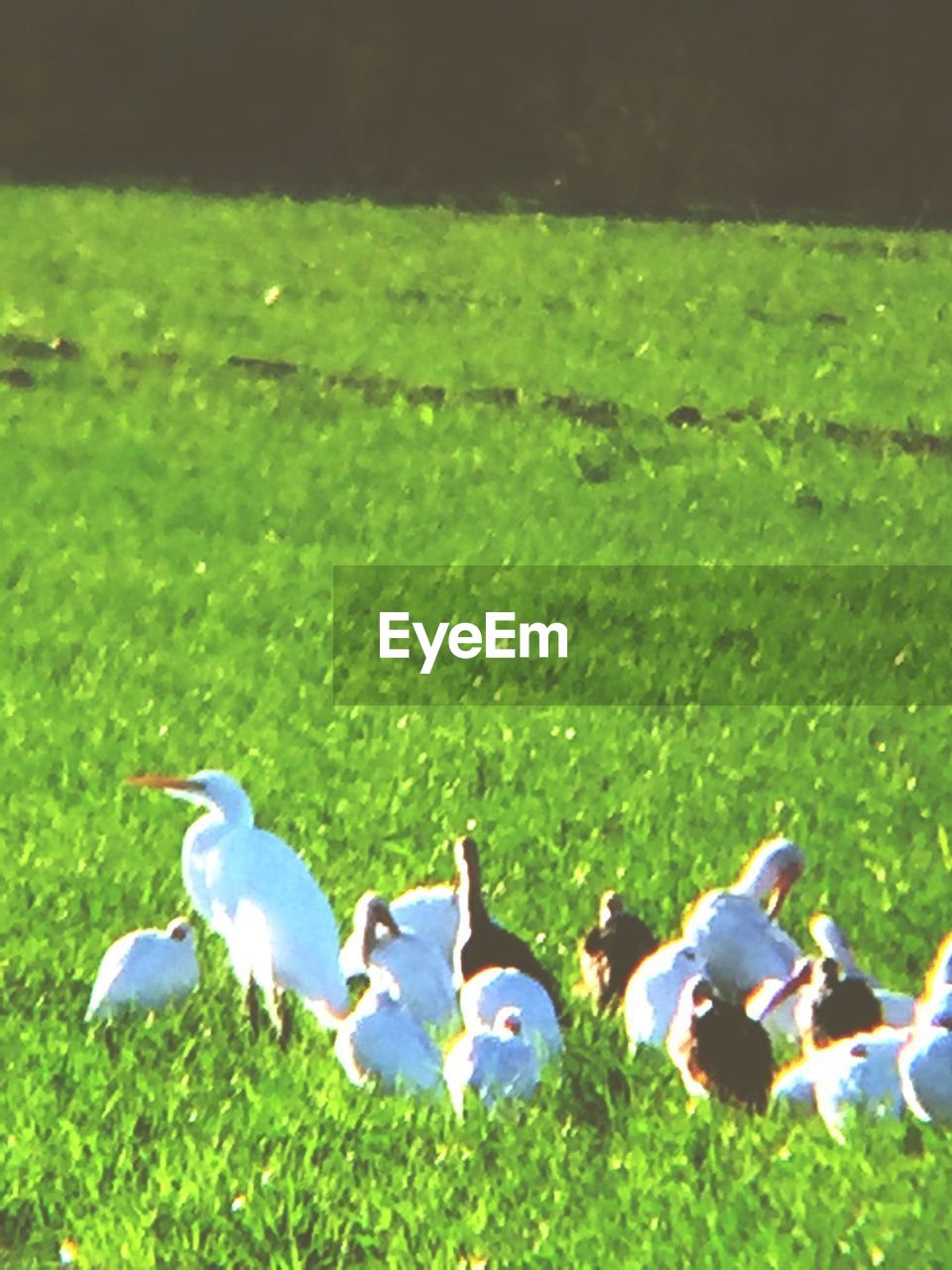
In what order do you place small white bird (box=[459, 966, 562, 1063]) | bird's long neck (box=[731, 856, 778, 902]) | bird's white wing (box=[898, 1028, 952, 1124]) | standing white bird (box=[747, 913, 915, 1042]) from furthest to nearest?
bird's long neck (box=[731, 856, 778, 902])
standing white bird (box=[747, 913, 915, 1042])
small white bird (box=[459, 966, 562, 1063])
bird's white wing (box=[898, 1028, 952, 1124])

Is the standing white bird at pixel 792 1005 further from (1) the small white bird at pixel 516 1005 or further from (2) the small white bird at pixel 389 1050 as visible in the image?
(2) the small white bird at pixel 389 1050

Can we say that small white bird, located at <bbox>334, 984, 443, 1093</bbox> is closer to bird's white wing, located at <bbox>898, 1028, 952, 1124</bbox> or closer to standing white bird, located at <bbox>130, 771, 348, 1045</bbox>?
standing white bird, located at <bbox>130, 771, 348, 1045</bbox>

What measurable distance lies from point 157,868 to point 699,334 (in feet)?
29.7

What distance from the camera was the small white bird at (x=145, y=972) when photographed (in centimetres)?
516

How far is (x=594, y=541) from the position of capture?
1000cm

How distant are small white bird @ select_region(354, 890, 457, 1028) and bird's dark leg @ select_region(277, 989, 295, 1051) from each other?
0.56 ft

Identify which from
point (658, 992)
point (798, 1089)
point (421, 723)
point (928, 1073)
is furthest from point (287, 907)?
point (421, 723)

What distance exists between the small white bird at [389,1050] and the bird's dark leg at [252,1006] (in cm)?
42

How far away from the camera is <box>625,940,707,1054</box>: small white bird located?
4898 mm

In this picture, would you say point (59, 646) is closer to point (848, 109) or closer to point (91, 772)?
point (91, 772)

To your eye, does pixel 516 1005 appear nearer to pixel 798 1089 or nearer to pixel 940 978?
pixel 798 1089

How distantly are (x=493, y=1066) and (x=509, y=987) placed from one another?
0.58 feet

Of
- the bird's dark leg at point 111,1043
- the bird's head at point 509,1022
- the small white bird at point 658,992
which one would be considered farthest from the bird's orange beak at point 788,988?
the bird's dark leg at point 111,1043

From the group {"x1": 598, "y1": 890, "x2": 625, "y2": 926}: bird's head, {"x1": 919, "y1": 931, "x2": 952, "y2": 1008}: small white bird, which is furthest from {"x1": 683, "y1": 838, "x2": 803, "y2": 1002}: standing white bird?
{"x1": 919, "y1": 931, "x2": 952, "y2": 1008}: small white bird
